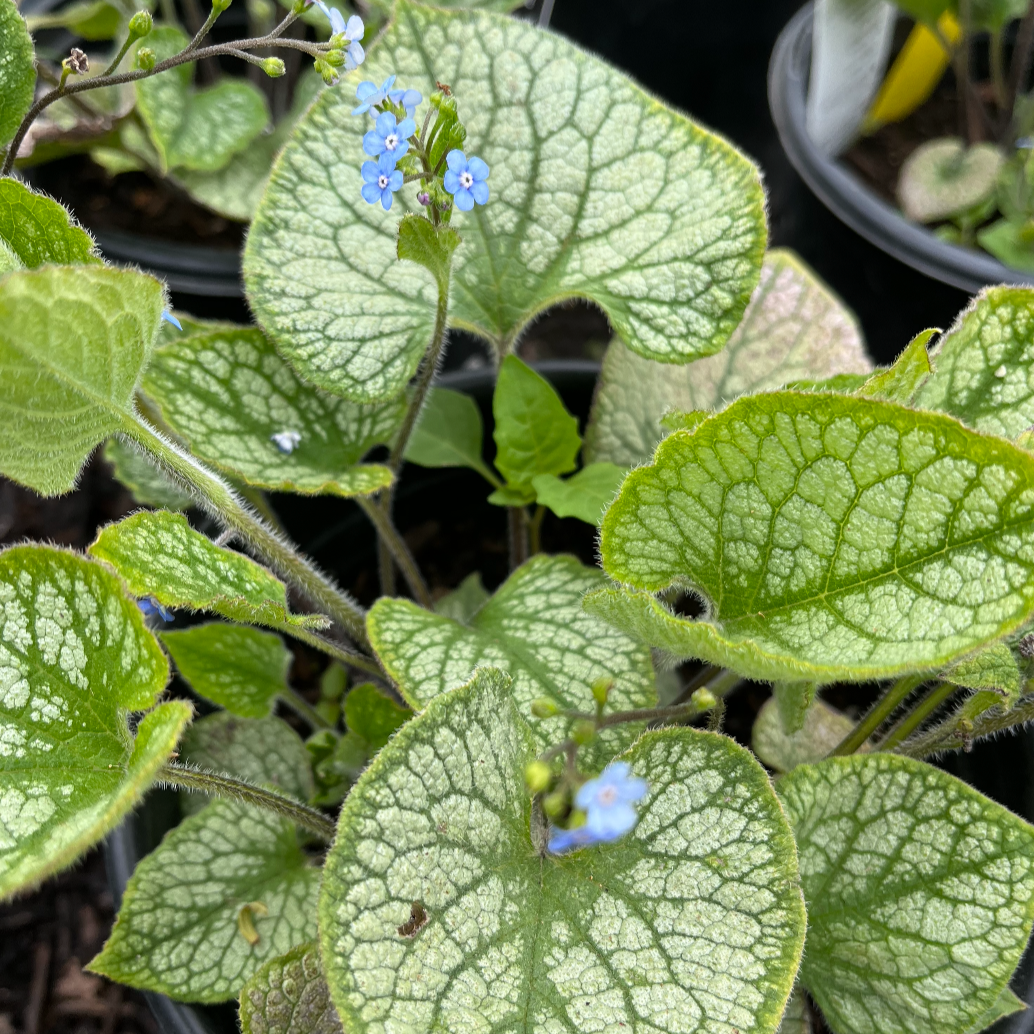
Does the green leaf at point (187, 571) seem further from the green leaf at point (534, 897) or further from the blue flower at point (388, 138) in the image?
the blue flower at point (388, 138)

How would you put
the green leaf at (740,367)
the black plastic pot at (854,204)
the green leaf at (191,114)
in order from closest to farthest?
the green leaf at (740,367) < the green leaf at (191,114) < the black plastic pot at (854,204)

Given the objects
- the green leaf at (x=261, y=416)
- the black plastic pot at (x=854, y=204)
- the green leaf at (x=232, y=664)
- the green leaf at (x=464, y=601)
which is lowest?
the green leaf at (x=464, y=601)

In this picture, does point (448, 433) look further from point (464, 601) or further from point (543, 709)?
point (543, 709)

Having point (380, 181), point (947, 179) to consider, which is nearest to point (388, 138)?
point (380, 181)

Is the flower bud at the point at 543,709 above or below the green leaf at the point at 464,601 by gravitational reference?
above

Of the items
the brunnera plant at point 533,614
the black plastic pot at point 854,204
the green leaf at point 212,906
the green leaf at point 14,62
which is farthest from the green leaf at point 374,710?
the black plastic pot at point 854,204

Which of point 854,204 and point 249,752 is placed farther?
point 854,204

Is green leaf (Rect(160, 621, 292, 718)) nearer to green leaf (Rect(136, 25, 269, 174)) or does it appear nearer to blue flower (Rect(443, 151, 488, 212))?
blue flower (Rect(443, 151, 488, 212))
